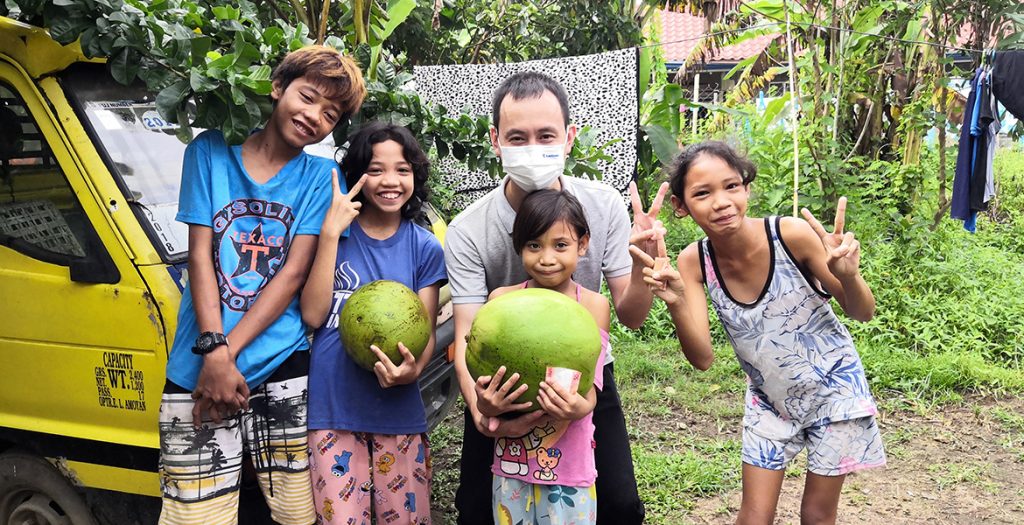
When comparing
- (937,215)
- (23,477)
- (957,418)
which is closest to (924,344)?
(957,418)

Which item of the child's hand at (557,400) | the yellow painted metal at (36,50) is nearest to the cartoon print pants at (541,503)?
the child's hand at (557,400)

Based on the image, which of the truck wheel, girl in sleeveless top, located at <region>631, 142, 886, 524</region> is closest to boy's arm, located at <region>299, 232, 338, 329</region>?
A: girl in sleeveless top, located at <region>631, 142, 886, 524</region>

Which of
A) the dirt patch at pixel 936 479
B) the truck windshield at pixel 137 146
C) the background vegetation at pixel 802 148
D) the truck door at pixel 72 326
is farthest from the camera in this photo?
the background vegetation at pixel 802 148

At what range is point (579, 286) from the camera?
2459 millimetres

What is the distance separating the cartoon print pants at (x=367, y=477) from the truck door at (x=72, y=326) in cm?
58

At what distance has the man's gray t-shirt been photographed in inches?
101

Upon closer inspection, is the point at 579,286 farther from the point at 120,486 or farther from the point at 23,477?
the point at 23,477

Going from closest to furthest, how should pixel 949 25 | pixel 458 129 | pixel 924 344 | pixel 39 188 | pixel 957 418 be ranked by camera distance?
1. pixel 39 188
2. pixel 458 129
3. pixel 957 418
4. pixel 924 344
5. pixel 949 25

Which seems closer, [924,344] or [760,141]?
[924,344]

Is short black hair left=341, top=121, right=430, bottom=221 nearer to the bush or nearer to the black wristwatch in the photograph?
the black wristwatch

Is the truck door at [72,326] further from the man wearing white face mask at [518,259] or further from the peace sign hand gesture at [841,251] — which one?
the peace sign hand gesture at [841,251]

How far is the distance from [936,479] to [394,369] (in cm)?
315

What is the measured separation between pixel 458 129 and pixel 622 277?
1.49 meters

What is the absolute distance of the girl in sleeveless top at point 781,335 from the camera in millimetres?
2531
